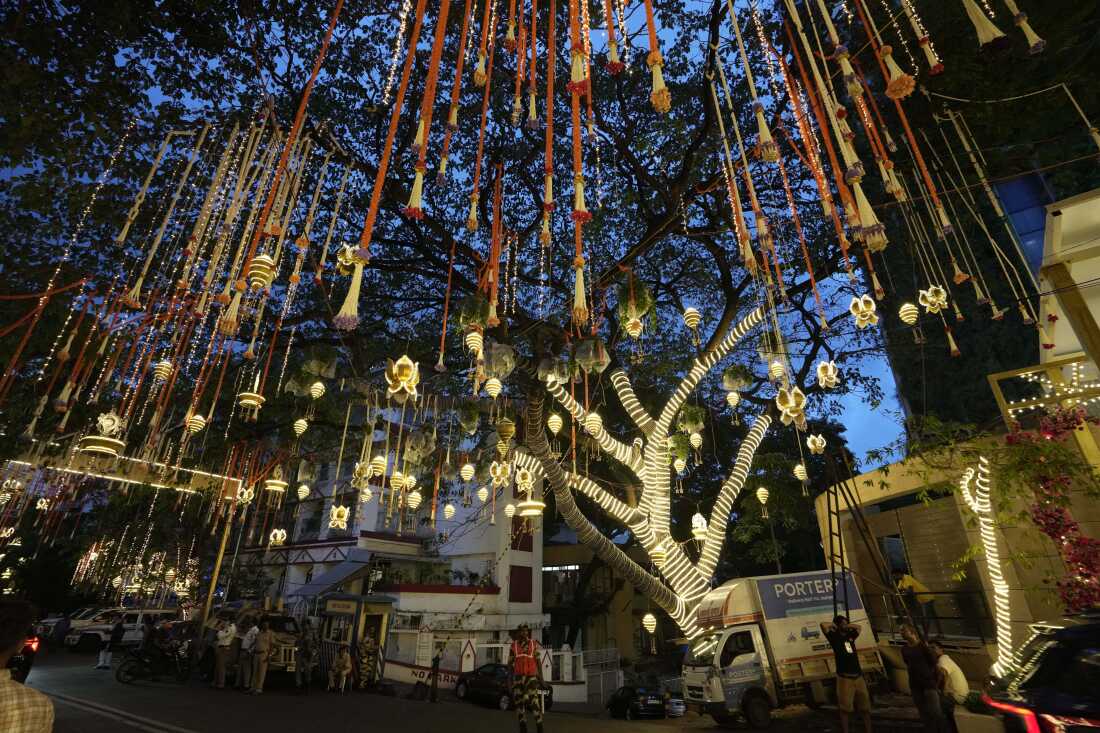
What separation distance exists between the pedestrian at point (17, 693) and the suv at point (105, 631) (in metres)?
24.4

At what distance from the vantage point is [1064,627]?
14.5ft

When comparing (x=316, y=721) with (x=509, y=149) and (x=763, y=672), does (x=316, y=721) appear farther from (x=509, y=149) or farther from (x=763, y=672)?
(x=509, y=149)

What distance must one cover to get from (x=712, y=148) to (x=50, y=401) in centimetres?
1581

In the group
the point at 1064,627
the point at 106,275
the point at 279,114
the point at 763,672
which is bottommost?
the point at 763,672

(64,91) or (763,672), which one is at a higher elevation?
(64,91)

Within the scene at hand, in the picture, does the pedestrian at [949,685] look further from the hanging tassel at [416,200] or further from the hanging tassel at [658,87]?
the hanging tassel at [416,200]

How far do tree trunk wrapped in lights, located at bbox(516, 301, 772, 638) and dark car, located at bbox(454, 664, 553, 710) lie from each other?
5235 mm

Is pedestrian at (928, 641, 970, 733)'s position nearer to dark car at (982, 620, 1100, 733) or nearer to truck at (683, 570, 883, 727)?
truck at (683, 570, 883, 727)

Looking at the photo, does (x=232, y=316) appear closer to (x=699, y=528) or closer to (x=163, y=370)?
(x=163, y=370)

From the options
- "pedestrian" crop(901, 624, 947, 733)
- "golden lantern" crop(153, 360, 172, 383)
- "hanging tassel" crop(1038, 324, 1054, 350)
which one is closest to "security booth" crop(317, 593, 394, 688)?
"golden lantern" crop(153, 360, 172, 383)

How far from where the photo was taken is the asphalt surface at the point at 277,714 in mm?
7848

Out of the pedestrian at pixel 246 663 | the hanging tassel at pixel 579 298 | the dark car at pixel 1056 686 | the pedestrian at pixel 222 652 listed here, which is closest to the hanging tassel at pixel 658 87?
the hanging tassel at pixel 579 298

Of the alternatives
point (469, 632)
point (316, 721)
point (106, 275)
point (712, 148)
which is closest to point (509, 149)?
point (712, 148)

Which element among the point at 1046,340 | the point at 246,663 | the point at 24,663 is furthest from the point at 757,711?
the point at 24,663
